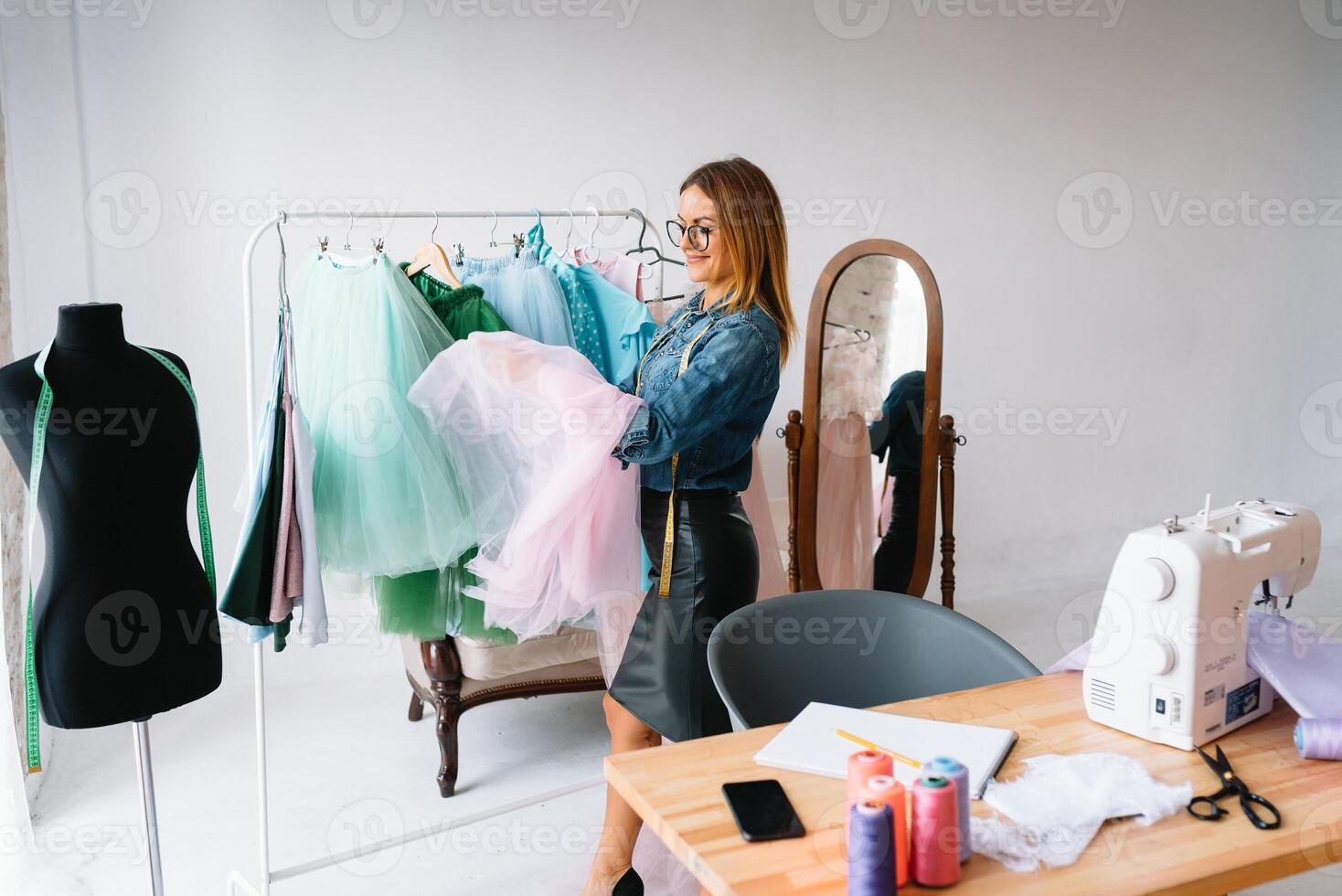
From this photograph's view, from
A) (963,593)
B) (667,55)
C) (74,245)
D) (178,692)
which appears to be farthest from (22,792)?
(963,593)

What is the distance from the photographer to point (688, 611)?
2354 mm

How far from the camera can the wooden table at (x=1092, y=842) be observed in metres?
1.32

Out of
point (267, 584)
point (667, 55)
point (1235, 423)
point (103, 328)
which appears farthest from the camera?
point (1235, 423)

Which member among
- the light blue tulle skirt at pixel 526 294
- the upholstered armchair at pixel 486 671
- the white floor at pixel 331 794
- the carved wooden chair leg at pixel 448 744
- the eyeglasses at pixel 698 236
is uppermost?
the eyeglasses at pixel 698 236

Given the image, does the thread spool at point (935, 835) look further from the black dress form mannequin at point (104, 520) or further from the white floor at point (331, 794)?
the white floor at point (331, 794)

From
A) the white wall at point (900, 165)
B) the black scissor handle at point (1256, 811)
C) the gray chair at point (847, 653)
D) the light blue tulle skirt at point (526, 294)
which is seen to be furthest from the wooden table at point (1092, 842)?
the white wall at point (900, 165)

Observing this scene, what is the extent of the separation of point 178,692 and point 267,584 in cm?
27

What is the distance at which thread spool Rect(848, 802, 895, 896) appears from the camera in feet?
4.06

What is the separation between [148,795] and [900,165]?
12.6 ft

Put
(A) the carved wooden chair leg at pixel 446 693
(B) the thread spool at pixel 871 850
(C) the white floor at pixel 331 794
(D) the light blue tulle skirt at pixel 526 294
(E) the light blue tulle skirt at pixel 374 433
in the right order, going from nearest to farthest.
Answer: (B) the thread spool at pixel 871 850, (E) the light blue tulle skirt at pixel 374 433, (C) the white floor at pixel 331 794, (D) the light blue tulle skirt at pixel 526 294, (A) the carved wooden chair leg at pixel 446 693

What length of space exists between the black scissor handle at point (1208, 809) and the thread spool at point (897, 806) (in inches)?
17.2

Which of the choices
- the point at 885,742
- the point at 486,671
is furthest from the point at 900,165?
the point at 885,742

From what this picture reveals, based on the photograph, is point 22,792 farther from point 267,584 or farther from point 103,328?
point 103,328

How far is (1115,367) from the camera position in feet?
18.1
